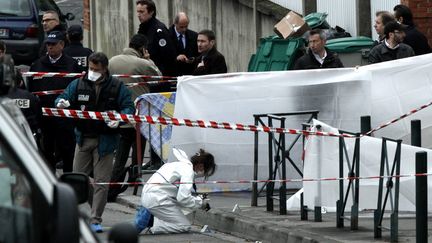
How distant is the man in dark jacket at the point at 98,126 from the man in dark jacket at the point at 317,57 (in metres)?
2.98

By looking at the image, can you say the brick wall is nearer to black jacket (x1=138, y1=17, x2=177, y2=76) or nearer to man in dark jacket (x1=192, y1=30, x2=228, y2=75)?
black jacket (x1=138, y1=17, x2=177, y2=76)

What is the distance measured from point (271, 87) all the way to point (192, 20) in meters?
14.3

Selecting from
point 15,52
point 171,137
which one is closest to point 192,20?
point 15,52

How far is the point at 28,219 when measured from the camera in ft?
15.2

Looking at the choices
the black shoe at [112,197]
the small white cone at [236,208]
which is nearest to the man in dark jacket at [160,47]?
the black shoe at [112,197]

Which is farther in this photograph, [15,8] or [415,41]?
[15,8]

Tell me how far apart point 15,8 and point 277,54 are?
29.5 ft

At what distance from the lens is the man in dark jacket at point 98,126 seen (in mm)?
12859

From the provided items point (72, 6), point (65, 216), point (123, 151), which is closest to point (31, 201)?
point (65, 216)

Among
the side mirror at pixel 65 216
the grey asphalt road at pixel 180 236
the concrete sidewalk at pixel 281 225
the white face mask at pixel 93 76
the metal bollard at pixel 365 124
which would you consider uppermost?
the white face mask at pixel 93 76

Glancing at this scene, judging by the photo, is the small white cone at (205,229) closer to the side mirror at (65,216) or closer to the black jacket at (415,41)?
the black jacket at (415,41)

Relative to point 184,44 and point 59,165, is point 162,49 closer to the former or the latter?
point 184,44

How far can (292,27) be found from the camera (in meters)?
19.1

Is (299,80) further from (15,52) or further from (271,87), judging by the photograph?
(15,52)
